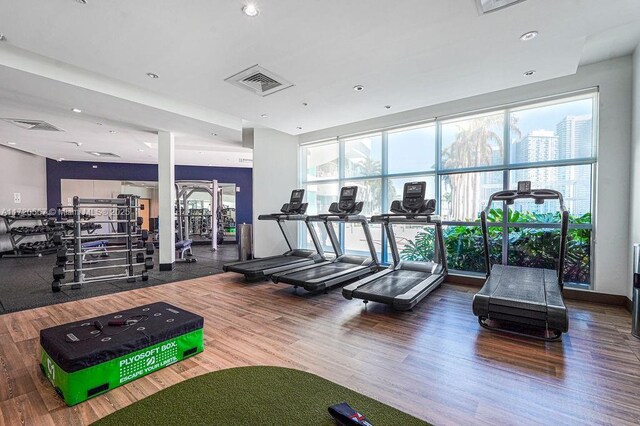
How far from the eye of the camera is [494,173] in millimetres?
5070

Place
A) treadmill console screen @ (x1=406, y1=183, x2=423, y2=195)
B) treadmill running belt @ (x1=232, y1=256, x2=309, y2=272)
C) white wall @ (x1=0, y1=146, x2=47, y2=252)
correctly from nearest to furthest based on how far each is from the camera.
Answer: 1. treadmill console screen @ (x1=406, y1=183, x2=423, y2=195)
2. treadmill running belt @ (x1=232, y1=256, x2=309, y2=272)
3. white wall @ (x1=0, y1=146, x2=47, y2=252)

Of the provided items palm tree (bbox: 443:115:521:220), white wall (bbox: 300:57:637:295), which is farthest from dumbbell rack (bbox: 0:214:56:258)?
white wall (bbox: 300:57:637:295)

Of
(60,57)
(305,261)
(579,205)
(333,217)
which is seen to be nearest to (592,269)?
(579,205)

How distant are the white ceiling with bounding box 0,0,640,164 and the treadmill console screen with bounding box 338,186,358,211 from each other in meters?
1.53

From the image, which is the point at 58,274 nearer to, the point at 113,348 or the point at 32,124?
the point at 113,348

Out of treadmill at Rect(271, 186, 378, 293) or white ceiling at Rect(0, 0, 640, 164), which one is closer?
white ceiling at Rect(0, 0, 640, 164)

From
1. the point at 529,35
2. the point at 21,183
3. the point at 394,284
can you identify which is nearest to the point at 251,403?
the point at 394,284

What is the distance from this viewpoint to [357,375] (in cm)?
231

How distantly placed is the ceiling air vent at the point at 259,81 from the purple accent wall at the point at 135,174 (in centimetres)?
826

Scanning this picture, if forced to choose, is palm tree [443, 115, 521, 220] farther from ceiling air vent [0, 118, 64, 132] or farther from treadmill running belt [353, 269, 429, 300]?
ceiling air vent [0, 118, 64, 132]

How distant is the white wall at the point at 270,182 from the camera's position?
7.12 metres

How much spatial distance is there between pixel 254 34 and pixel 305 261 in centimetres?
421

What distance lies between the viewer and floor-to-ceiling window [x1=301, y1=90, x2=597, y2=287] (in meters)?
4.43

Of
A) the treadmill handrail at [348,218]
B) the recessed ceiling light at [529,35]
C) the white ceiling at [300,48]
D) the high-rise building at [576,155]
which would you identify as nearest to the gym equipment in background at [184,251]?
the white ceiling at [300,48]
